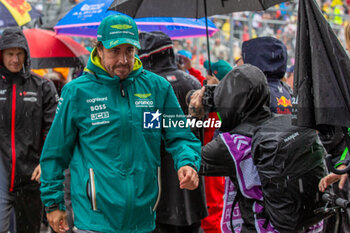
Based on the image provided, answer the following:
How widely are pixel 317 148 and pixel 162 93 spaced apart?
1.22 metres

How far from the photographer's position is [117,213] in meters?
3.54

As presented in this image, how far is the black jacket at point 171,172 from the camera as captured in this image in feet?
17.0

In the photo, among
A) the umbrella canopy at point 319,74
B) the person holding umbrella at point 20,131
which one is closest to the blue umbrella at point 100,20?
the person holding umbrella at point 20,131

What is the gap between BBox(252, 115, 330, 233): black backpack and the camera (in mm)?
3359

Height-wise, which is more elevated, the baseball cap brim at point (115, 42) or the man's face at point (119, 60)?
the baseball cap brim at point (115, 42)

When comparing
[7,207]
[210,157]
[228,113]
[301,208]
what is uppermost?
[228,113]

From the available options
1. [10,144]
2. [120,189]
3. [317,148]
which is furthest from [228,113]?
[10,144]

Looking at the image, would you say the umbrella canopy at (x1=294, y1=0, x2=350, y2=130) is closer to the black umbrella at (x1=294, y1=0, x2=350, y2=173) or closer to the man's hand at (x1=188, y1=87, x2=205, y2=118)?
the black umbrella at (x1=294, y1=0, x2=350, y2=173)

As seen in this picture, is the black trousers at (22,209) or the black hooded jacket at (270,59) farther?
the black trousers at (22,209)

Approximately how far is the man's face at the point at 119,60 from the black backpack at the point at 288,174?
1.05 m

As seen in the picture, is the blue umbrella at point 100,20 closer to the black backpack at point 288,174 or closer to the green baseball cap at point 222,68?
the green baseball cap at point 222,68

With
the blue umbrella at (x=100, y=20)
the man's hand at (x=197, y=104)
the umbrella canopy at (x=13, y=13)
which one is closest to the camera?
the man's hand at (x=197, y=104)

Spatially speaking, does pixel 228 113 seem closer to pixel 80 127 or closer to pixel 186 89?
pixel 80 127

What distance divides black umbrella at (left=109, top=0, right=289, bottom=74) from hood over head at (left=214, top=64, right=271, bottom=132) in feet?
5.39
